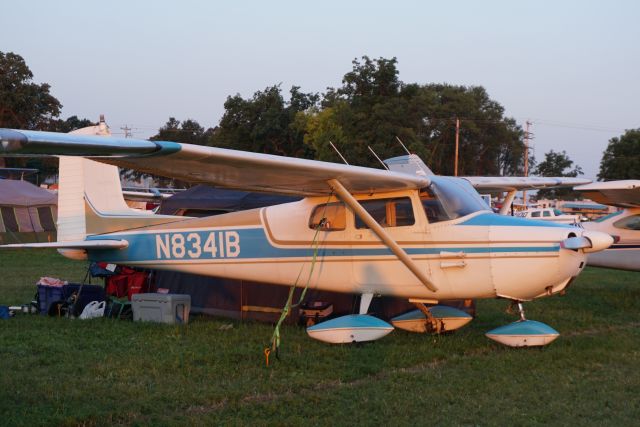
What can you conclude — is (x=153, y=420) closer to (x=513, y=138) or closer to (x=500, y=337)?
(x=500, y=337)

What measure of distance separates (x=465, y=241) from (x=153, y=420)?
4.13 meters

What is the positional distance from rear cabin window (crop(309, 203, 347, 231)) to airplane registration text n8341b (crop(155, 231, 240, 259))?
4.08ft

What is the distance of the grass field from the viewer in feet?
17.5

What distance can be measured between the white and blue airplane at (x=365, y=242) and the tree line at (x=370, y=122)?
3138 cm

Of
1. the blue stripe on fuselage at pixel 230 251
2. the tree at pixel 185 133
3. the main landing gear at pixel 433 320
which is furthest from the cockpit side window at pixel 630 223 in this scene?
the tree at pixel 185 133

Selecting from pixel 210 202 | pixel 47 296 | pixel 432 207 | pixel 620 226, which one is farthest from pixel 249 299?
pixel 620 226

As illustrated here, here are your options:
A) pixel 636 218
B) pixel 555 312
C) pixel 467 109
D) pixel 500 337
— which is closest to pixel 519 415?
pixel 500 337

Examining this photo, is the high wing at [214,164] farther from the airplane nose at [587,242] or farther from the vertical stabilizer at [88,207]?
the vertical stabilizer at [88,207]

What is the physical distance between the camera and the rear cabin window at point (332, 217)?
868 centimetres

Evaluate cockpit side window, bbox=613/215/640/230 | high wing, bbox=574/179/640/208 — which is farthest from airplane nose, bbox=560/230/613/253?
cockpit side window, bbox=613/215/640/230

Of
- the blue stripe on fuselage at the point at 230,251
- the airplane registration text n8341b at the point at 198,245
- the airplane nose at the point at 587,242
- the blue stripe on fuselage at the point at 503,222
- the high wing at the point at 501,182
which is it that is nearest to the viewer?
the airplane nose at the point at 587,242

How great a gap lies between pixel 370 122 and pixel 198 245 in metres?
34.0

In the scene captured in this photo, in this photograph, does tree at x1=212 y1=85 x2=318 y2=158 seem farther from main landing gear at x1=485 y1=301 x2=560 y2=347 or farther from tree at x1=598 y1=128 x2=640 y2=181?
main landing gear at x1=485 y1=301 x2=560 y2=347

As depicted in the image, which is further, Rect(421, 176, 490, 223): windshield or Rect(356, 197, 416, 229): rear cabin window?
Rect(356, 197, 416, 229): rear cabin window
